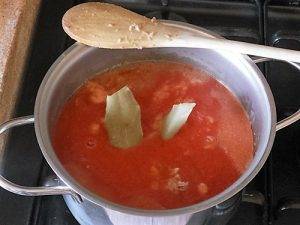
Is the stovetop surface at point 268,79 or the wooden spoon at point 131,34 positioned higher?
the wooden spoon at point 131,34

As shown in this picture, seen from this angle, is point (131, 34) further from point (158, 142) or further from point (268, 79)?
point (268, 79)

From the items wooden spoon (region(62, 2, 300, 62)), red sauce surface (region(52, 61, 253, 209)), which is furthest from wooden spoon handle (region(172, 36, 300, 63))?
red sauce surface (region(52, 61, 253, 209))

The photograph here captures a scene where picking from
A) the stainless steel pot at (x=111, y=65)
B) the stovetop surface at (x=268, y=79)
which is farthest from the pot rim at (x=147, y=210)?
the stovetop surface at (x=268, y=79)

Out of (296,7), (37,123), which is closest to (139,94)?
(37,123)

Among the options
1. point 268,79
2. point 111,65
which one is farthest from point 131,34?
point 268,79

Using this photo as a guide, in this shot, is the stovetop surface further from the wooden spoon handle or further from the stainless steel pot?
the wooden spoon handle

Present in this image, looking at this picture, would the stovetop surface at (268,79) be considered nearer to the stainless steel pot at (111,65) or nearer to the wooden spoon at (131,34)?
the stainless steel pot at (111,65)

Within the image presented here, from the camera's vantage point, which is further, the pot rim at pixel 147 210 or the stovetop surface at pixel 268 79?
the stovetop surface at pixel 268 79
